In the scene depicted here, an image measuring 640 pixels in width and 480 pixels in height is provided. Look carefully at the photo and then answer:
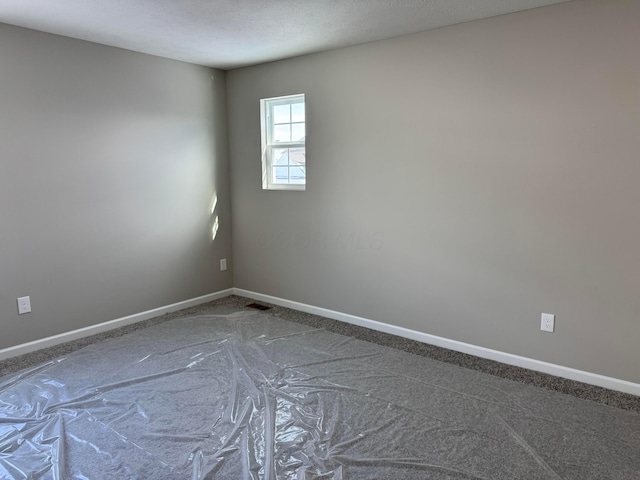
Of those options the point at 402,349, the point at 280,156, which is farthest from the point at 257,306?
the point at 402,349

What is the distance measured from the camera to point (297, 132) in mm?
4090

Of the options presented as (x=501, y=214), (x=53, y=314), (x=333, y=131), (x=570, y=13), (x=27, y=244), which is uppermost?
(x=570, y=13)

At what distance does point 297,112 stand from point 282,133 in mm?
263

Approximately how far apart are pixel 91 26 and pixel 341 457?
124 inches

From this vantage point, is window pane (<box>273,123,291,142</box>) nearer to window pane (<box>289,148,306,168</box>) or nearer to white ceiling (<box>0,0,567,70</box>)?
window pane (<box>289,148,306,168</box>)

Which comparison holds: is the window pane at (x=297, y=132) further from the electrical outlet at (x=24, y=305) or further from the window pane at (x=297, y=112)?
the electrical outlet at (x=24, y=305)

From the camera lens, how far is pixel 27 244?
3111 millimetres

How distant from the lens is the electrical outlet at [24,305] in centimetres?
312

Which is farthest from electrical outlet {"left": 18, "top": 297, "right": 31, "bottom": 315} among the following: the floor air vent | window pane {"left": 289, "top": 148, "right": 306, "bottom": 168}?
window pane {"left": 289, "top": 148, "right": 306, "bottom": 168}

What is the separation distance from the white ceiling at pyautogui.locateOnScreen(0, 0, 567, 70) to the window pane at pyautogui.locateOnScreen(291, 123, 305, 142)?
0.73m

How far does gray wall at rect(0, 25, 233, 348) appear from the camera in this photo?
120 inches

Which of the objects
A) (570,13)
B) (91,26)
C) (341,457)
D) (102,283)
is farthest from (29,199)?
(570,13)

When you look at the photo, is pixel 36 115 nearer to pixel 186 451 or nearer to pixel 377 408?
pixel 186 451

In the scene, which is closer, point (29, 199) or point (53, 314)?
point (29, 199)
